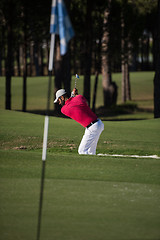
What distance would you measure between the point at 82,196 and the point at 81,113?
382 centimetres

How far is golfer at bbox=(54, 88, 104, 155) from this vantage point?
10.6m

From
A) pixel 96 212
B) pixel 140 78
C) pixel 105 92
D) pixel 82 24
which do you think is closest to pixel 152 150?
pixel 96 212

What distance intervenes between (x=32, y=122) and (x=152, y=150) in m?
5.22

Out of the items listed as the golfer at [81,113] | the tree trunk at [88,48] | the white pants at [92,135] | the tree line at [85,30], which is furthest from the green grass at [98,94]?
the golfer at [81,113]

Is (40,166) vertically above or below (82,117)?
below

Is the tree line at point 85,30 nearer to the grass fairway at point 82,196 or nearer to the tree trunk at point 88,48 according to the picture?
the tree trunk at point 88,48

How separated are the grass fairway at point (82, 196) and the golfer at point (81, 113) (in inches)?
26.3

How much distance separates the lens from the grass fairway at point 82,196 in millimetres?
5613

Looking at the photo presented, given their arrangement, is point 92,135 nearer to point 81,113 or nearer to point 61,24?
point 81,113

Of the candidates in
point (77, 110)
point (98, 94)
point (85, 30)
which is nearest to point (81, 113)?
point (77, 110)

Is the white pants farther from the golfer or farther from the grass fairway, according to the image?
the grass fairway

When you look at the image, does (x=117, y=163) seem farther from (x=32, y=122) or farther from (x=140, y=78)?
(x=140, y=78)

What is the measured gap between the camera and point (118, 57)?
29.9 meters

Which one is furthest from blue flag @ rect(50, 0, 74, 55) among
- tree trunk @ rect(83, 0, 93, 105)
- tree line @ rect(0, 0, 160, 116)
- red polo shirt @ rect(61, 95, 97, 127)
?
tree trunk @ rect(83, 0, 93, 105)
